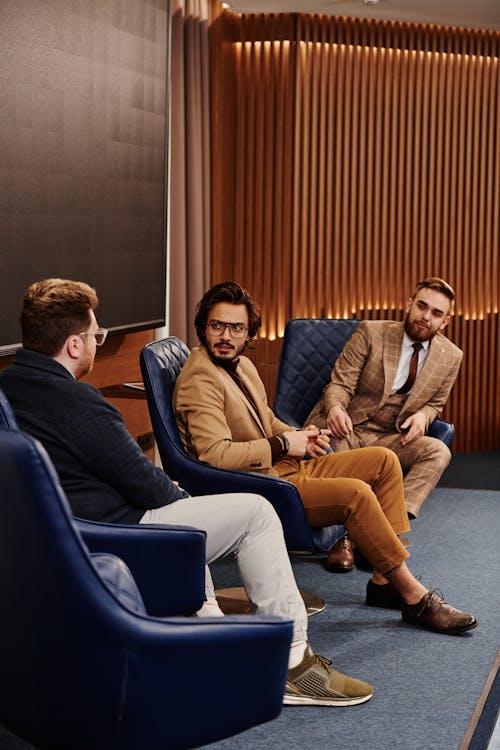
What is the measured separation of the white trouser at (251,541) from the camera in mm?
2848

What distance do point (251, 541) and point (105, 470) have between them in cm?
54

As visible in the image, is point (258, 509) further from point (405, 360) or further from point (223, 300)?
point (405, 360)

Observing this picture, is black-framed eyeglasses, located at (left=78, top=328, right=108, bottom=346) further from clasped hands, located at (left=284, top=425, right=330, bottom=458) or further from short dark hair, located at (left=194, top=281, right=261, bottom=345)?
clasped hands, located at (left=284, top=425, right=330, bottom=458)

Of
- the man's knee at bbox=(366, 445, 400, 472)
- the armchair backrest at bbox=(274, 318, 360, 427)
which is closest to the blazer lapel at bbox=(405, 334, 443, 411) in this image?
the armchair backrest at bbox=(274, 318, 360, 427)

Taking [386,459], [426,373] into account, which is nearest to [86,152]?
[386,459]

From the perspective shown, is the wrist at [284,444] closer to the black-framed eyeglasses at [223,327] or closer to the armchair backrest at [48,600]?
the black-framed eyeglasses at [223,327]

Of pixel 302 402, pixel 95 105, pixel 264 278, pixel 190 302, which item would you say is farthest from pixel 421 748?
pixel 264 278

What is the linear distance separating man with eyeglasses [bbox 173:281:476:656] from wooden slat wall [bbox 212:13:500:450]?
9.06 feet

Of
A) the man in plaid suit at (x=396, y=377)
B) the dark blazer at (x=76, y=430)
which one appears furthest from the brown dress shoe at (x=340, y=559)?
the dark blazer at (x=76, y=430)

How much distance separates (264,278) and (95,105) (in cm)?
267

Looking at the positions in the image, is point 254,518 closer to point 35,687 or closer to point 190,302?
point 35,687

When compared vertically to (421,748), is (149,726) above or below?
above

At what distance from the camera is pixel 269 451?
3.44 meters

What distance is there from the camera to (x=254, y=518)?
2.87 meters
